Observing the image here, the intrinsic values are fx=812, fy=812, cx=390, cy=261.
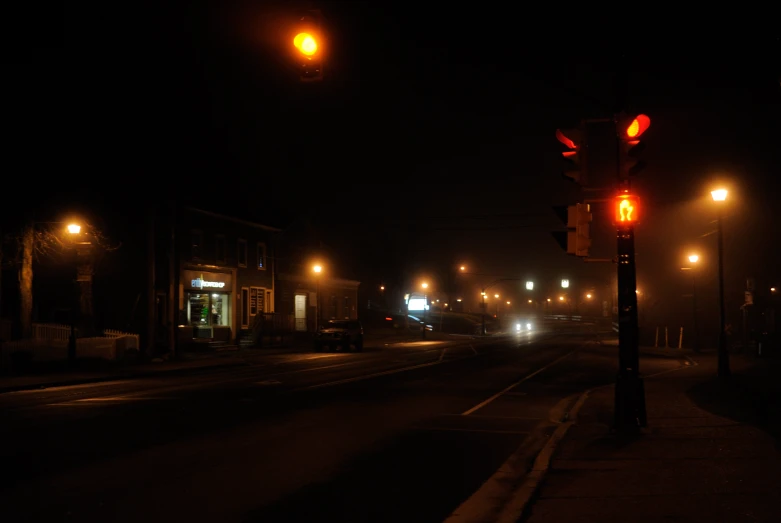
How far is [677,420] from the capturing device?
13.9 meters

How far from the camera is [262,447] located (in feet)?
38.3

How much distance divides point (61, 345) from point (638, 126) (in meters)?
25.3

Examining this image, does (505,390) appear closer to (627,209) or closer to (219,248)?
(627,209)

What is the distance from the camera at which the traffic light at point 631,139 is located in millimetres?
12172

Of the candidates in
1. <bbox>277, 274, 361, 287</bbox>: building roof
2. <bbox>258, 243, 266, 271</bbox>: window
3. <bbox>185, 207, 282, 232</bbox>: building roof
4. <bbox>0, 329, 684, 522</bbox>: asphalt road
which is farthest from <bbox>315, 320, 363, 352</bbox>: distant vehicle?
<bbox>0, 329, 684, 522</bbox>: asphalt road

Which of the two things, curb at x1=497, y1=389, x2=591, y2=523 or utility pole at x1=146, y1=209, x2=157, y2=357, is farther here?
utility pole at x1=146, y1=209, x2=157, y2=357

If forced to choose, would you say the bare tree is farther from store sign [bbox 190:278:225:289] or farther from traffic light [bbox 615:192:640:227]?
traffic light [bbox 615:192:640:227]

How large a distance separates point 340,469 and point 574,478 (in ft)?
9.66

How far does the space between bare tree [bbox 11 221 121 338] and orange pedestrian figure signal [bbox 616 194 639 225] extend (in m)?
21.8

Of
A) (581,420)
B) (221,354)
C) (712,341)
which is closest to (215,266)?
(221,354)

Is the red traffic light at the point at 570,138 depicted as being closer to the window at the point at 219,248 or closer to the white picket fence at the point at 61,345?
the white picket fence at the point at 61,345

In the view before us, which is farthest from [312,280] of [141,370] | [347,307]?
[141,370]

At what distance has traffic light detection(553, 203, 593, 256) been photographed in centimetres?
1191

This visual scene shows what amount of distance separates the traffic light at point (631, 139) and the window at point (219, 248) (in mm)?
37709
